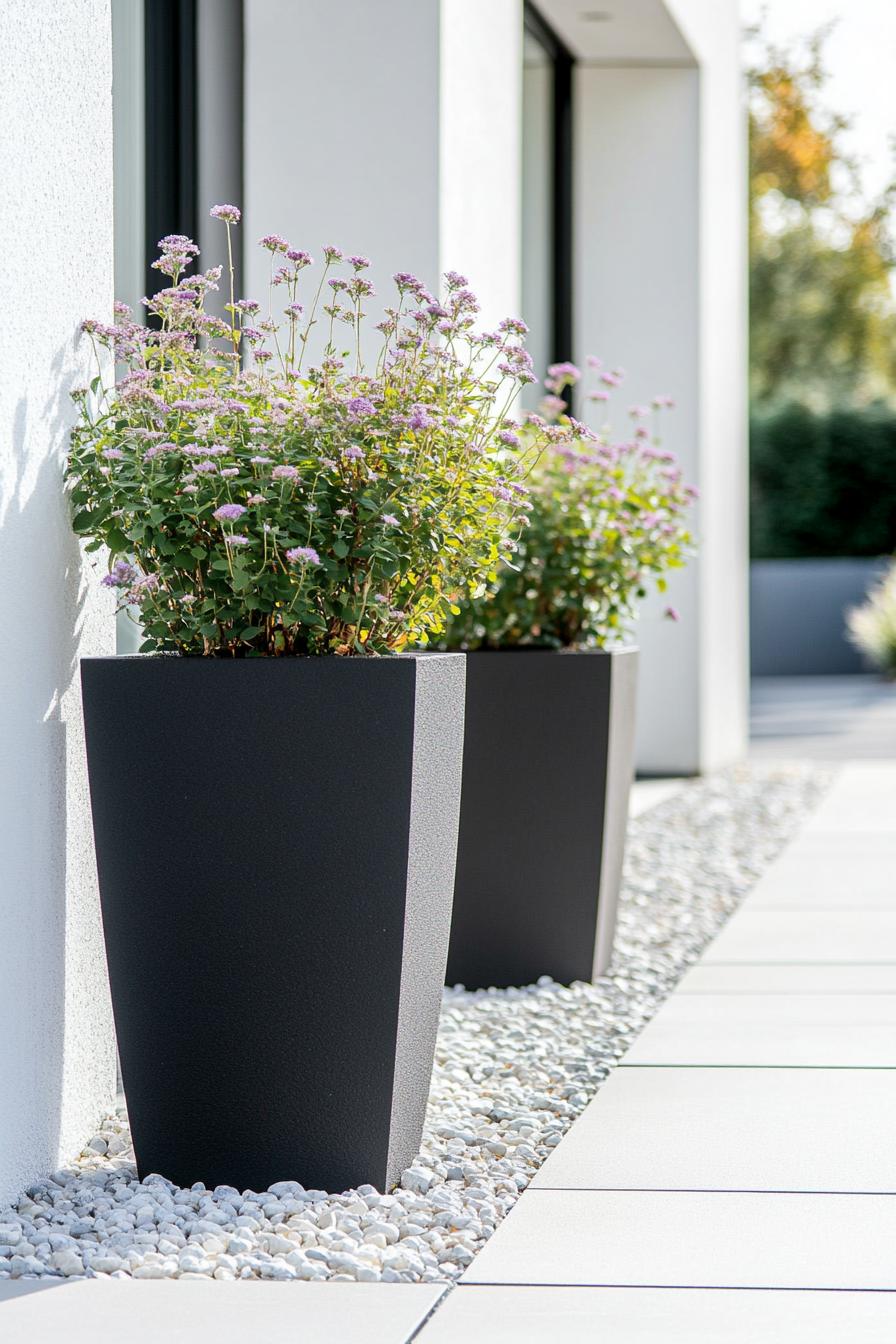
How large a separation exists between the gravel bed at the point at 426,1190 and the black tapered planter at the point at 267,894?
11 cm

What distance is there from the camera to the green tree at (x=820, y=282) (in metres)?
23.6

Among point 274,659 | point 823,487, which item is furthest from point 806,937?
point 823,487

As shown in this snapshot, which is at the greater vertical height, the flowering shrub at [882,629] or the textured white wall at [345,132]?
the textured white wall at [345,132]

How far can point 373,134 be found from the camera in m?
4.76

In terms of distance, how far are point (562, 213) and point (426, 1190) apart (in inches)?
262

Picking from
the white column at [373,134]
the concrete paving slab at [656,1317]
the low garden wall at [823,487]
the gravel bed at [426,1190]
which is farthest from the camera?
the low garden wall at [823,487]

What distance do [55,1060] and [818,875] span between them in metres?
3.42

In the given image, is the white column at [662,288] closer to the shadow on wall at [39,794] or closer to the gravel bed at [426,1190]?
the gravel bed at [426,1190]

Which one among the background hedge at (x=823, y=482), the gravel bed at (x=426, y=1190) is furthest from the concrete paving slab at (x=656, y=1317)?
the background hedge at (x=823, y=482)

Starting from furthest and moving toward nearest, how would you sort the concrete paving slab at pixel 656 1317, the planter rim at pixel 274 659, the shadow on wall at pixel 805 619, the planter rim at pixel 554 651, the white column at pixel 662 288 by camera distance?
1. the shadow on wall at pixel 805 619
2. the white column at pixel 662 288
3. the planter rim at pixel 554 651
4. the planter rim at pixel 274 659
5. the concrete paving slab at pixel 656 1317

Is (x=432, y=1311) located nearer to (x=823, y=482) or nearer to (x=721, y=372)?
(x=721, y=372)

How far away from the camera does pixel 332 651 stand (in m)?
2.77

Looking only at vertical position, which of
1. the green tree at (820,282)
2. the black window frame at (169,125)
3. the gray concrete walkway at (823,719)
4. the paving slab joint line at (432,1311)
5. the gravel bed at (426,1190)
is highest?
the green tree at (820,282)

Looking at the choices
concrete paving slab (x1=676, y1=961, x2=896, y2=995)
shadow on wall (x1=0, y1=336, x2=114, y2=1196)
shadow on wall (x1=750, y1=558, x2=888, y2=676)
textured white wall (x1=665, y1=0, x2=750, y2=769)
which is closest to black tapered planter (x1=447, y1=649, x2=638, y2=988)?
concrete paving slab (x1=676, y1=961, x2=896, y2=995)
